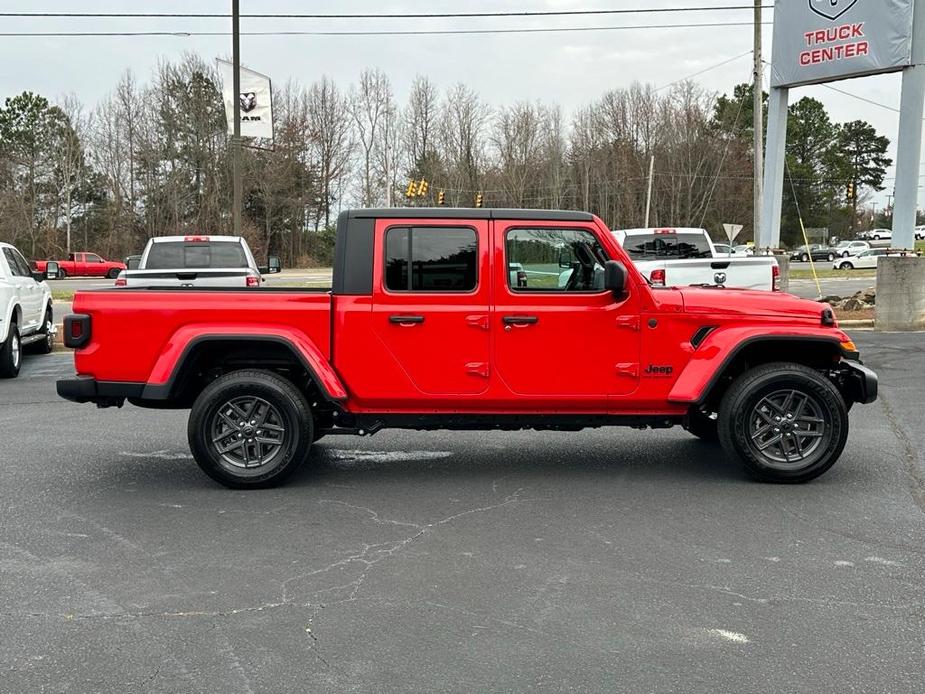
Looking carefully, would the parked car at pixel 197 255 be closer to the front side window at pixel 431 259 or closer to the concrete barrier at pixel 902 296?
the front side window at pixel 431 259

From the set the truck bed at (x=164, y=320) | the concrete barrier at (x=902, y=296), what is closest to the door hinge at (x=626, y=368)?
the truck bed at (x=164, y=320)

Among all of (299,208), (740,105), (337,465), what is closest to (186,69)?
(299,208)

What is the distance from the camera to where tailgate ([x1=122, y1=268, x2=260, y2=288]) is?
12.7m

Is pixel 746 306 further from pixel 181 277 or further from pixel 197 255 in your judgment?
pixel 197 255

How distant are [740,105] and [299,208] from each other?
40.4 metres

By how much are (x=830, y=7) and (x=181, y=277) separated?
1422cm

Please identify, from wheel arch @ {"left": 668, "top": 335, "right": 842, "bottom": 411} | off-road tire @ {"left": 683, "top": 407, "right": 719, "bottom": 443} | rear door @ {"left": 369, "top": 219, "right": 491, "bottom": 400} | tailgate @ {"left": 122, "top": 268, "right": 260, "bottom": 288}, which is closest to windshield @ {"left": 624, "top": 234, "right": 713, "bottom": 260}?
tailgate @ {"left": 122, "top": 268, "right": 260, "bottom": 288}

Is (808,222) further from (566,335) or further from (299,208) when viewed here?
(566,335)

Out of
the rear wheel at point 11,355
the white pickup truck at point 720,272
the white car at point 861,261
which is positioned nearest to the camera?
the rear wheel at point 11,355

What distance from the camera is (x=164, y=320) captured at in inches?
239

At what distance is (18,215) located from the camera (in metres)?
62.6

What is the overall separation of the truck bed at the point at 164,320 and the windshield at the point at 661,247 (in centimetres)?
1102

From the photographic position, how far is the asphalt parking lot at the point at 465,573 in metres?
3.47

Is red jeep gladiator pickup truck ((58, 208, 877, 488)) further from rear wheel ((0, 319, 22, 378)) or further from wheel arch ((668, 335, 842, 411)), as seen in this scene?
rear wheel ((0, 319, 22, 378))
